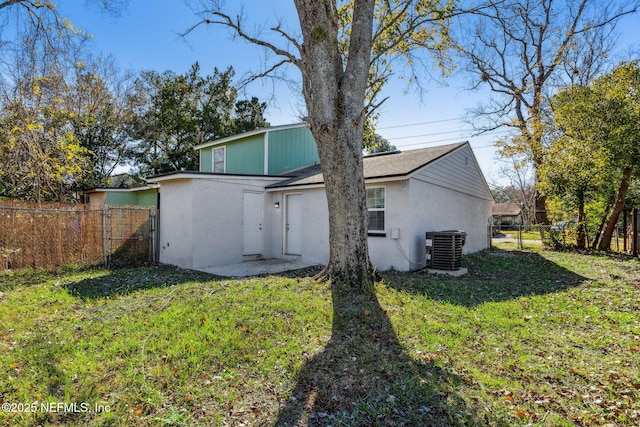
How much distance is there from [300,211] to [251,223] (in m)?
1.71

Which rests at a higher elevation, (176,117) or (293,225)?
(176,117)

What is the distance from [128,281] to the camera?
7527mm

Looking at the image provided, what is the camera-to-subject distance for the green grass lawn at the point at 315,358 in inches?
112

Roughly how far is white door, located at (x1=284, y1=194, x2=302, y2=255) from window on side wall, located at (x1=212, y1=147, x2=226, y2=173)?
15.9ft

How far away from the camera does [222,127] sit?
25.2 m

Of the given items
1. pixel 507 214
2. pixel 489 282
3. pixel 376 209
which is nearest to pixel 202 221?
pixel 376 209

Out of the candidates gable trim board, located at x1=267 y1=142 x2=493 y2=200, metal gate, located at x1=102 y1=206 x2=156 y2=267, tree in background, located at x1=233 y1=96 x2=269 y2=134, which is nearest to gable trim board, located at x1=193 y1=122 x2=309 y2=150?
gable trim board, located at x1=267 y1=142 x2=493 y2=200

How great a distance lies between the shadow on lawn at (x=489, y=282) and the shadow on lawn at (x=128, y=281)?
4801mm

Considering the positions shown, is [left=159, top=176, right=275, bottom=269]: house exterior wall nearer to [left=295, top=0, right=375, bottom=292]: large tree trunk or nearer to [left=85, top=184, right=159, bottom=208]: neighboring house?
[left=295, top=0, right=375, bottom=292]: large tree trunk

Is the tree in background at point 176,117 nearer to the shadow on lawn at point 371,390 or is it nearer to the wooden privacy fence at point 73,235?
the wooden privacy fence at point 73,235

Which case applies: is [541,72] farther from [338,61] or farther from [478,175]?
[338,61]

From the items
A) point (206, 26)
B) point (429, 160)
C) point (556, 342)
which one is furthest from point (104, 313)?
point (429, 160)

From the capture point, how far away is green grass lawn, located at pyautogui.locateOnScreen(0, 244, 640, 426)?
2834 mm

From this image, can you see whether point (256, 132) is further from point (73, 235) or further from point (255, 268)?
point (73, 235)
